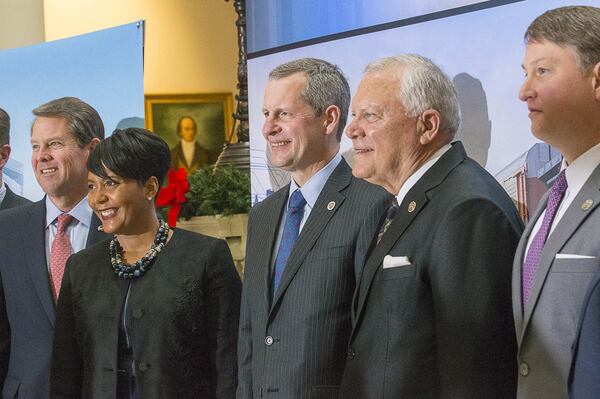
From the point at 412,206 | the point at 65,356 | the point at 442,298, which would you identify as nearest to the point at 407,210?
the point at 412,206

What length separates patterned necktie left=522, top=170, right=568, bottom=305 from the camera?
2.21m

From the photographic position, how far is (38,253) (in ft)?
12.3

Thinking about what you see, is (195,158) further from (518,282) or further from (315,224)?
(518,282)

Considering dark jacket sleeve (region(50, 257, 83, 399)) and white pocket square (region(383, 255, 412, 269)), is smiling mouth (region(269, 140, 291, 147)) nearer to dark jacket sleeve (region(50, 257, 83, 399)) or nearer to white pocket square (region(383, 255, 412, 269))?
white pocket square (region(383, 255, 412, 269))

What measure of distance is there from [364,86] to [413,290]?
59 cm

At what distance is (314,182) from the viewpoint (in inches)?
117

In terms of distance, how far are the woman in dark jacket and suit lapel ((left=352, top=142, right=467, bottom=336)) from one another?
75cm

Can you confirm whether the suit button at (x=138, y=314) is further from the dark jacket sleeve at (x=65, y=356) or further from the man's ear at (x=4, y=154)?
the man's ear at (x=4, y=154)

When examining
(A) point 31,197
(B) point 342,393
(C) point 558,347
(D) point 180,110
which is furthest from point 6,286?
(D) point 180,110

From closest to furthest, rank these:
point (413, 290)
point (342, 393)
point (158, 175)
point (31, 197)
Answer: point (413, 290), point (342, 393), point (158, 175), point (31, 197)

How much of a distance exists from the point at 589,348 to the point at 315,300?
114cm

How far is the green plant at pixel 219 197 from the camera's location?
15.0 feet

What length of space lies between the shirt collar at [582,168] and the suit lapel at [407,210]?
0.32 meters

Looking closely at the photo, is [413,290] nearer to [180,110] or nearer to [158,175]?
[158,175]
